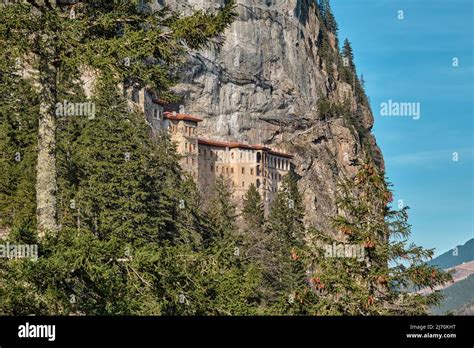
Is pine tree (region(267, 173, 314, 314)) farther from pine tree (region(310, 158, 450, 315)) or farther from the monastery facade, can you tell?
the monastery facade

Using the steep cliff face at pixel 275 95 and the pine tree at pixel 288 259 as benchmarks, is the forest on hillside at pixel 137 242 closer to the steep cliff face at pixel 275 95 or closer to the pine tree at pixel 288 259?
the pine tree at pixel 288 259

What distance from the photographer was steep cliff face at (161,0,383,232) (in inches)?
5276

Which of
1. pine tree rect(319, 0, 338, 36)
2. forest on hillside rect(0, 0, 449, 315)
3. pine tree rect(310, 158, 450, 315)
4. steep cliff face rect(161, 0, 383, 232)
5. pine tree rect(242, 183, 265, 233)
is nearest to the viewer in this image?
forest on hillside rect(0, 0, 449, 315)

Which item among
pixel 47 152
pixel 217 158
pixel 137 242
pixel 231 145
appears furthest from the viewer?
pixel 231 145

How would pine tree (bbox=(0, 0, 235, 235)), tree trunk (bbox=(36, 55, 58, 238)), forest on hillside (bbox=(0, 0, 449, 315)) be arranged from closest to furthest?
forest on hillside (bbox=(0, 0, 449, 315)), pine tree (bbox=(0, 0, 235, 235)), tree trunk (bbox=(36, 55, 58, 238))

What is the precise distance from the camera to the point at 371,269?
65.0 feet

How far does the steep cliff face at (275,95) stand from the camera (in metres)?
134

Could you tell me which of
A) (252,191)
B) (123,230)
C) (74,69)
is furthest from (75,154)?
(252,191)

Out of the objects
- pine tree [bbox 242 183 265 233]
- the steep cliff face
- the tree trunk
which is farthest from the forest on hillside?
the steep cliff face

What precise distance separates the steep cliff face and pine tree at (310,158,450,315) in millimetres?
106546

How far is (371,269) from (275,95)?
422ft

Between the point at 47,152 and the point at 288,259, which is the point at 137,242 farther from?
the point at 288,259

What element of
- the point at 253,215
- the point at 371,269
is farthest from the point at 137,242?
the point at 253,215
